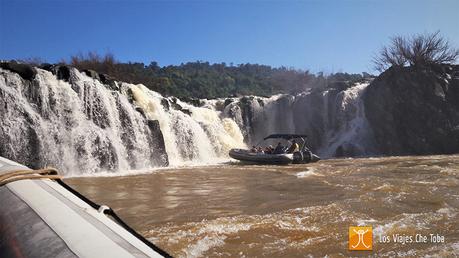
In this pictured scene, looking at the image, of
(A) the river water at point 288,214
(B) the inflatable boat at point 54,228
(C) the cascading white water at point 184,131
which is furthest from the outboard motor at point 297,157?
(B) the inflatable boat at point 54,228

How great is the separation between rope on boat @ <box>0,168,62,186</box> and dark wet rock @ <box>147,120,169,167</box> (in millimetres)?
14279

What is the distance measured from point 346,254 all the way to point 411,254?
616 millimetres

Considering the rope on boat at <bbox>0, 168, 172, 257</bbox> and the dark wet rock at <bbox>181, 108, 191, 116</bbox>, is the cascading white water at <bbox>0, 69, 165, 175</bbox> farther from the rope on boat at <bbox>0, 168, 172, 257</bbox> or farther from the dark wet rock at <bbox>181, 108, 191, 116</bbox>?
the rope on boat at <bbox>0, 168, 172, 257</bbox>

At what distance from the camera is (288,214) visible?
20.0ft

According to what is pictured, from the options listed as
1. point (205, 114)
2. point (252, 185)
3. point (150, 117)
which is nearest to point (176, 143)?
point (150, 117)

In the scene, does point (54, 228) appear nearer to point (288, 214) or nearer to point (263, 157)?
point (288, 214)

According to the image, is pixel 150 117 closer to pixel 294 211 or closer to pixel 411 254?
pixel 294 211

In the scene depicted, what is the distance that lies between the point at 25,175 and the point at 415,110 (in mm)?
25237

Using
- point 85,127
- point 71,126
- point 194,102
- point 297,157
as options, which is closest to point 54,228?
point 71,126

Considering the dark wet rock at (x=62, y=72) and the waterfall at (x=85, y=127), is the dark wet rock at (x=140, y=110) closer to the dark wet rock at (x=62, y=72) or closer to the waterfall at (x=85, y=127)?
the waterfall at (x=85, y=127)

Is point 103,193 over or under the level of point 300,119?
under

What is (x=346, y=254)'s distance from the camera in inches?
163

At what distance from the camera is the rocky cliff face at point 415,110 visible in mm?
23781

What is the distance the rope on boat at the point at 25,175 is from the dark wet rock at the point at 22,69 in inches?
500
